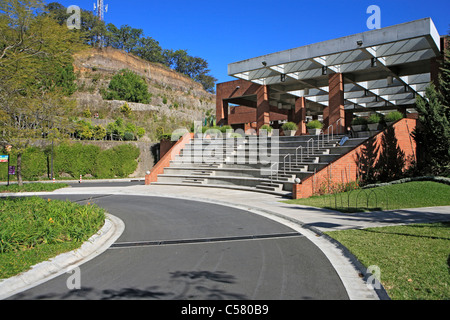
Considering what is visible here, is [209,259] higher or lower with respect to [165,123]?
lower

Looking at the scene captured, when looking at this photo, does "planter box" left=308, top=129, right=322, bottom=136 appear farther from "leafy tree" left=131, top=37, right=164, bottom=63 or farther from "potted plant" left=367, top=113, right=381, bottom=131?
"leafy tree" left=131, top=37, right=164, bottom=63

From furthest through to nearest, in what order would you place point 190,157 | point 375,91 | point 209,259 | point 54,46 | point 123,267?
point 375,91 → point 190,157 → point 54,46 → point 209,259 → point 123,267

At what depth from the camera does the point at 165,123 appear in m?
55.5

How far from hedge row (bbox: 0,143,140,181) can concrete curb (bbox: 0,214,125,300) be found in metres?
22.2

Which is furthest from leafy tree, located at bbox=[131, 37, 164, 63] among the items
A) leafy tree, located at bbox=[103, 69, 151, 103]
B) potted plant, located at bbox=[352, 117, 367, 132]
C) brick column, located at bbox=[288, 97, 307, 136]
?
potted plant, located at bbox=[352, 117, 367, 132]

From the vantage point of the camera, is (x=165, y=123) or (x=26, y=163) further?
(x=165, y=123)

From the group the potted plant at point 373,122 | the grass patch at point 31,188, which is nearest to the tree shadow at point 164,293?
the potted plant at point 373,122

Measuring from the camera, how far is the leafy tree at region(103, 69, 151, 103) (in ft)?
183

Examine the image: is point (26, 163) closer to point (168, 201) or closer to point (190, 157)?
point (190, 157)

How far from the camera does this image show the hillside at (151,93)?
50.2 metres

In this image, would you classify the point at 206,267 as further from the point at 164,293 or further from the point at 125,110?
the point at 125,110
